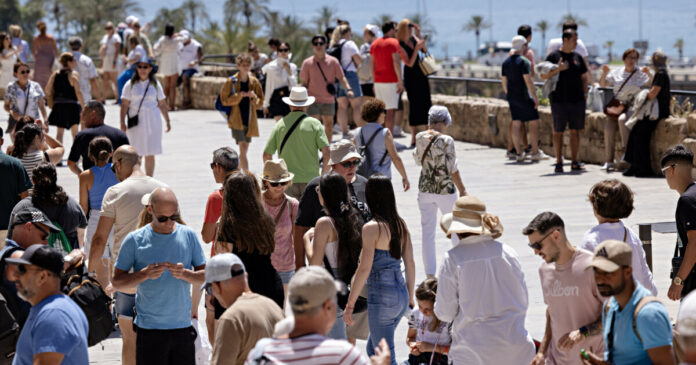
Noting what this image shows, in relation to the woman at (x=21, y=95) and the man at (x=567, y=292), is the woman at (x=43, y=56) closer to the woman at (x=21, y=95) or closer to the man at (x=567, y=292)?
the woman at (x=21, y=95)

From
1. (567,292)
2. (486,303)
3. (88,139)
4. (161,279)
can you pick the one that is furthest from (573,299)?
(88,139)

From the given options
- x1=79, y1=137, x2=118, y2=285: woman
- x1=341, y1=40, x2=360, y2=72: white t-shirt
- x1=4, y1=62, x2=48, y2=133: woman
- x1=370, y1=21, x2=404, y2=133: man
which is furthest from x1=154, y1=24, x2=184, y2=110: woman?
x1=79, y1=137, x2=118, y2=285: woman

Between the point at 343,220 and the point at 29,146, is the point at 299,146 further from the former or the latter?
the point at 343,220

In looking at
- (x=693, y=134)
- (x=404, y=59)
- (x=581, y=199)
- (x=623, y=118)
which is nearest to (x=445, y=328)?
(x=581, y=199)

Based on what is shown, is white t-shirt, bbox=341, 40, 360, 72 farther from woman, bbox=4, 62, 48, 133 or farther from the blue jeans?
the blue jeans

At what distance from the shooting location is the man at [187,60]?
24.0 meters

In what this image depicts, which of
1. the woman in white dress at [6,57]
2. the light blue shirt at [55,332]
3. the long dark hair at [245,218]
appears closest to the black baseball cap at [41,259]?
the light blue shirt at [55,332]

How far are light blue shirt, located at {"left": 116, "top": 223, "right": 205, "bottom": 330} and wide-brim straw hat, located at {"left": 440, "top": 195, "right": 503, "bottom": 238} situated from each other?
62.1 inches

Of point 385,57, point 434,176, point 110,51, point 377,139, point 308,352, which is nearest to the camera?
point 308,352

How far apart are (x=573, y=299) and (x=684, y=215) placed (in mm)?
1568

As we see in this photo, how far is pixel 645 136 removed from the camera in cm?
1370

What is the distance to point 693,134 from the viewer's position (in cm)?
1291

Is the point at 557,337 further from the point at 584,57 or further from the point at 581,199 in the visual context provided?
the point at 584,57

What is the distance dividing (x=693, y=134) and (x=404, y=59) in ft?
16.1
